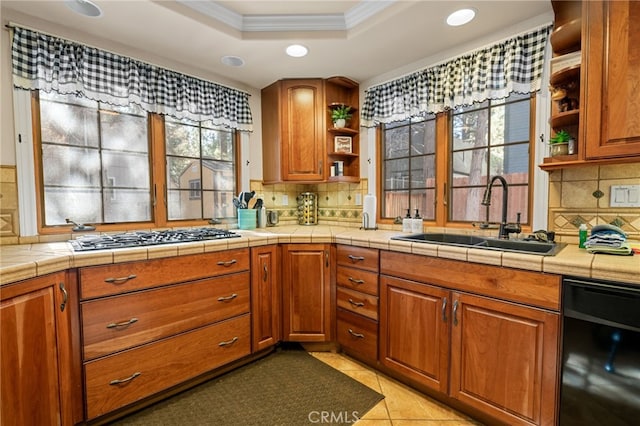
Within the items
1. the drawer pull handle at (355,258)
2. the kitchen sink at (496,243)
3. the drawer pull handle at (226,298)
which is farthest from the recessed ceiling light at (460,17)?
the drawer pull handle at (226,298)

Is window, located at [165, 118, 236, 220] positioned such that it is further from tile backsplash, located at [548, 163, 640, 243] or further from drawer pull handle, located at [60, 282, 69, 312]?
tile backsplash, located at [548, 163, 640, 243]

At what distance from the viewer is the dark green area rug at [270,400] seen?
1561mm

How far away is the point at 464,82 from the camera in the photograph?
2.03 m

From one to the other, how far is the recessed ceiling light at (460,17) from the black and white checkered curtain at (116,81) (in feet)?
5.75

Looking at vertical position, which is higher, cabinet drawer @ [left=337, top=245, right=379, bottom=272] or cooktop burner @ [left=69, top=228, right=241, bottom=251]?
cooktop burner @ [left=69, top=228, right=241, bottom=251]

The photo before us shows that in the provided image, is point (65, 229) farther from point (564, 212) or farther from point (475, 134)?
point (564, 212)

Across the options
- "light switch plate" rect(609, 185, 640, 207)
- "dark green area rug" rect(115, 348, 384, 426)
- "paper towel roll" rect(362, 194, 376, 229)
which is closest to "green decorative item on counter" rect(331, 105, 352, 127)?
"paper towel roll" rect(362, 194, 376, 229)

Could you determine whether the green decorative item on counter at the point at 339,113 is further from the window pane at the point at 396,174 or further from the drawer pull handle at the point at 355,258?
the drawer pull handle at the point at 355,258

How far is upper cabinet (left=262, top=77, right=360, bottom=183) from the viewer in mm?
2623

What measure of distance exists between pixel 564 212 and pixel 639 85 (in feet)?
2.29

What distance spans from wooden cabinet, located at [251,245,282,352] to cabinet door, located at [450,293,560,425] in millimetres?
1202

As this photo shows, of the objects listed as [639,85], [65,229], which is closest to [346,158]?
[639,85]

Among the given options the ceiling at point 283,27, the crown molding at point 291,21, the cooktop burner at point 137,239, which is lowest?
the cooktop burner at point 137,239

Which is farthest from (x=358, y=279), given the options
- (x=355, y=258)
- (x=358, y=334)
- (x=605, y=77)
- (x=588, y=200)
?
(x=605, y=77)
